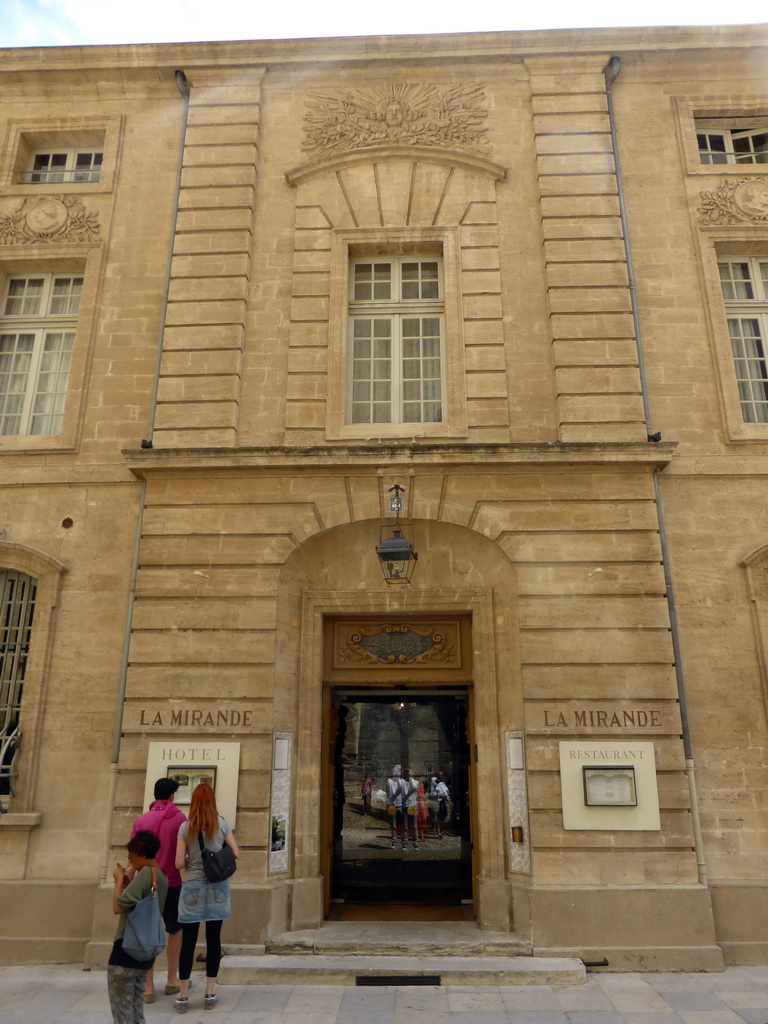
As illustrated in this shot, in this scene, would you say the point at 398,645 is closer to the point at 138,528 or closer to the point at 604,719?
the point at 604,719

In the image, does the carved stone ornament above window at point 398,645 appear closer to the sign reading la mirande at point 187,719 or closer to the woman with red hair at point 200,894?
the sign reading la mirande at point 187,719

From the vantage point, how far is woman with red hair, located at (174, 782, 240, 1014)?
240 inches

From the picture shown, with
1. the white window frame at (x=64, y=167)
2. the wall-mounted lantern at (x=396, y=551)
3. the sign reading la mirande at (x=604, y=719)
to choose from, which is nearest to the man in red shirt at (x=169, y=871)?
the wall-mounted lantern at (x=396, y=551)

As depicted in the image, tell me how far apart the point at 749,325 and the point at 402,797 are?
7713 mm

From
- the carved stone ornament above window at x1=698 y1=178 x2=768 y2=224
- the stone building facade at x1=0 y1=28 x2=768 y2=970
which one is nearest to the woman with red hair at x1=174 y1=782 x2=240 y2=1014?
the stone building facade at x1=0 y1=28 x2=768 y2=970

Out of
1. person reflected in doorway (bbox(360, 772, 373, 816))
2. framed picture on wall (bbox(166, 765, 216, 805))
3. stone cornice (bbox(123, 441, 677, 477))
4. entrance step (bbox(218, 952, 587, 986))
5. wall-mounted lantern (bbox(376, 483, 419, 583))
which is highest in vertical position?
stone cornice (bbox(123, 441, 677, 477))

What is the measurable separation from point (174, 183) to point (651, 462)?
765 cm

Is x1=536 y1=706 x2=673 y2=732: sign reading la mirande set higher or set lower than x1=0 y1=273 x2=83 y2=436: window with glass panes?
lower

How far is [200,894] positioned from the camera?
6090mm

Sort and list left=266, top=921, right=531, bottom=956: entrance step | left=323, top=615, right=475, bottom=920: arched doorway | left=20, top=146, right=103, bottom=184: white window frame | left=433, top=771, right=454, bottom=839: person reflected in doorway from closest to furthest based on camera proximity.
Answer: left=266, top=921, right=531, bottom=956: entrance step
left=323, top=615, right=475, bottom=920: arched doorway
left=433, top=771, right=454, bottom=839: person reflected in doorway
left=20, top=146, right=103, bottom=184: white window frame

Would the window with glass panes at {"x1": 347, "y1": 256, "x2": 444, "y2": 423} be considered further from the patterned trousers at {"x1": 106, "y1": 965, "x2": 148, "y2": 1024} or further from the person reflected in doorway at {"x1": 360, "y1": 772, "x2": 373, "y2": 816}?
the patterned trousers at {"x1": 106, "y1": 965, "x2": 148, "y2": 1024}

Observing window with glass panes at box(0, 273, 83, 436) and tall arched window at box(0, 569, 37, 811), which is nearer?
tall arched window at box(0, 569, 37, 811)

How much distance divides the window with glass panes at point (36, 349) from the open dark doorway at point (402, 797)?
5487 millimetres

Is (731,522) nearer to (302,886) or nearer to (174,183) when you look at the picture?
(302,886)
